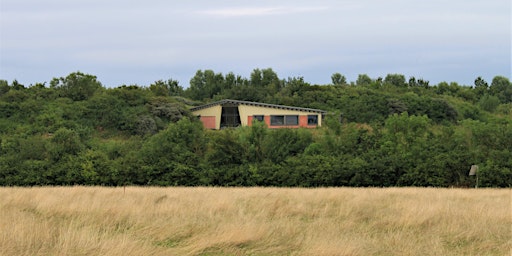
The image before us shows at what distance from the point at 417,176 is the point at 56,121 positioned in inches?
1669

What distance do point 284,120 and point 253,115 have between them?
13.1 feet

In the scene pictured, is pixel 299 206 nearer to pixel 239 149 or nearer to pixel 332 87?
pixel 239 149

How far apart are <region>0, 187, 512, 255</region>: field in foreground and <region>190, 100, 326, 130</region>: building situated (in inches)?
2598

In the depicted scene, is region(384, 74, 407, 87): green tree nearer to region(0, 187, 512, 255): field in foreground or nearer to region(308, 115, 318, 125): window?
region(308, 115, 318, 125): window

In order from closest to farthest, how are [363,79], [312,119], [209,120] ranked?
[312,119] < [209,120] < [363,79]

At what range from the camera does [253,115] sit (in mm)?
81625

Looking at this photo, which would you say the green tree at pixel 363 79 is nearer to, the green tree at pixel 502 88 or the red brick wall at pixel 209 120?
the green tree at pixel 502 88

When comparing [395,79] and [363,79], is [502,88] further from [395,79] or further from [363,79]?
[363,79]

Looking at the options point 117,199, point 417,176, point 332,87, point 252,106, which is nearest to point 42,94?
point 252,106

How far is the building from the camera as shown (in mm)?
80250

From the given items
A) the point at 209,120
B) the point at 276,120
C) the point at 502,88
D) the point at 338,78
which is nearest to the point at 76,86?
the point at 209,120

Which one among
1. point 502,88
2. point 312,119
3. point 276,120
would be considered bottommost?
point 276,120

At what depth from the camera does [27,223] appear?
30.5 ft

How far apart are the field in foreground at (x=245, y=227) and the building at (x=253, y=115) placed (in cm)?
6598
